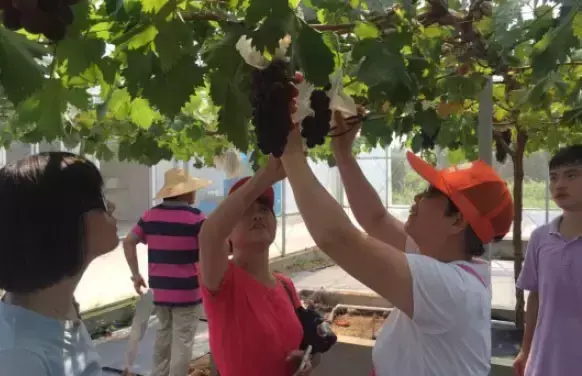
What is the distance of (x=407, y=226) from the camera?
1.37 m

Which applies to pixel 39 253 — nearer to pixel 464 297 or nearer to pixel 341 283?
pixel 464 297

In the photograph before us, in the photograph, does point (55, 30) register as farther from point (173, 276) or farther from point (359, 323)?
point (359, 323)

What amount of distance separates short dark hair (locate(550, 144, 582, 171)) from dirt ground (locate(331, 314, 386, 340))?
2119mm

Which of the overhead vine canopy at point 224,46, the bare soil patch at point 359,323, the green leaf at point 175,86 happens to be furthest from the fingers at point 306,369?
the bare soil patch at point 359,323

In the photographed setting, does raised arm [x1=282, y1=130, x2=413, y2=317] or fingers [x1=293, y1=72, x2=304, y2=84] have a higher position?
fingers [x1=293, y1=72, x2=304, y2=84]

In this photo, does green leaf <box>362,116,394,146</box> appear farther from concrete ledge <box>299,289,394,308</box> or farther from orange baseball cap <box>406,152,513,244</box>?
concrete ledge <box>299,289,394,308</box>


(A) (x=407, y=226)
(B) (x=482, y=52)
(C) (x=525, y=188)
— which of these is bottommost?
(C) (x=525, y=188)

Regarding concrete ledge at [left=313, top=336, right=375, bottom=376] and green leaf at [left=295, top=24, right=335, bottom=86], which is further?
concrete ledge at [left=313, top=336, right=375, bottom=376]

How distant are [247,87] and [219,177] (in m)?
7.05

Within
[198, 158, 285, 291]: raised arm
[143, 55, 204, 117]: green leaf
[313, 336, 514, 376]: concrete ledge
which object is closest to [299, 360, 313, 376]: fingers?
[198, 158, 285, 291]: raised arm

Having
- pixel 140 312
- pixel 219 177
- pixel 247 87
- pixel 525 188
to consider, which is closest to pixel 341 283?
pixel 219 177

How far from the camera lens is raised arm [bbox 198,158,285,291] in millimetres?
1304

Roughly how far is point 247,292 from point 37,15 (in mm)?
987

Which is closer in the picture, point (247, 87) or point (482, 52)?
point (247, 87)
